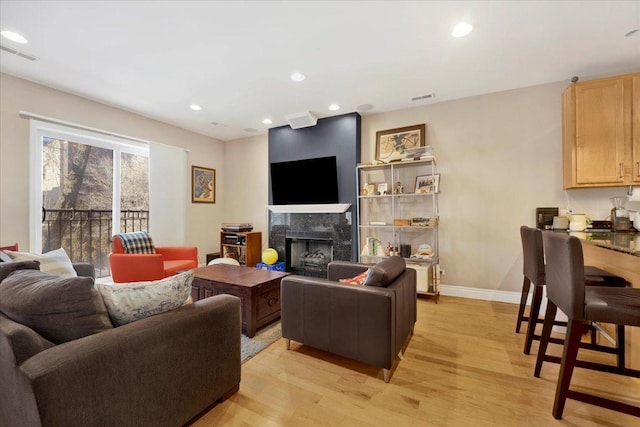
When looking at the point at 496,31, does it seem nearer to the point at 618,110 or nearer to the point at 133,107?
the point at 618,110

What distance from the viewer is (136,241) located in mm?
3662

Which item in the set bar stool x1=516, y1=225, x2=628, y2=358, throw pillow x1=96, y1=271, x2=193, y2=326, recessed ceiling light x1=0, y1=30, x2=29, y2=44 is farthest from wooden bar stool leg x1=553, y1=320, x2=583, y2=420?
recessed ceiling light x1=0, y1=30, x2=29, y2=44

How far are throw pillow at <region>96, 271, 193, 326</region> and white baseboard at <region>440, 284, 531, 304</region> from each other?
3397 mm

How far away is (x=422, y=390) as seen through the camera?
1724 millimetres

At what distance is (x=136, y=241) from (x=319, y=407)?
132 inches

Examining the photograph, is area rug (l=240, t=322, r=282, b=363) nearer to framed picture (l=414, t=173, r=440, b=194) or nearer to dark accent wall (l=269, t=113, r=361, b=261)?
dark accent wall (l=269, t=113, r=361, b=261)

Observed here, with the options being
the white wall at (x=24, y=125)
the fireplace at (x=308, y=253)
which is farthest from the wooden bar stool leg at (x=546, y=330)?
the white wall at (x=24, y=125)

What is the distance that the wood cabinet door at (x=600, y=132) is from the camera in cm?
268

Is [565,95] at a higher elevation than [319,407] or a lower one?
higher

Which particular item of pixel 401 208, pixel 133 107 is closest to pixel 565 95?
pixel 401 208

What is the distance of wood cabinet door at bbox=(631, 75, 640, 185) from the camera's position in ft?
8.53

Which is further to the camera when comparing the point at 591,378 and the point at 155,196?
the point at 155,196

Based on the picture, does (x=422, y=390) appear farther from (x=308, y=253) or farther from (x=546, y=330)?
(x=308, y=253)

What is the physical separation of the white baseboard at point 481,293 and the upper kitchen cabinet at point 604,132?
145 centimetres
